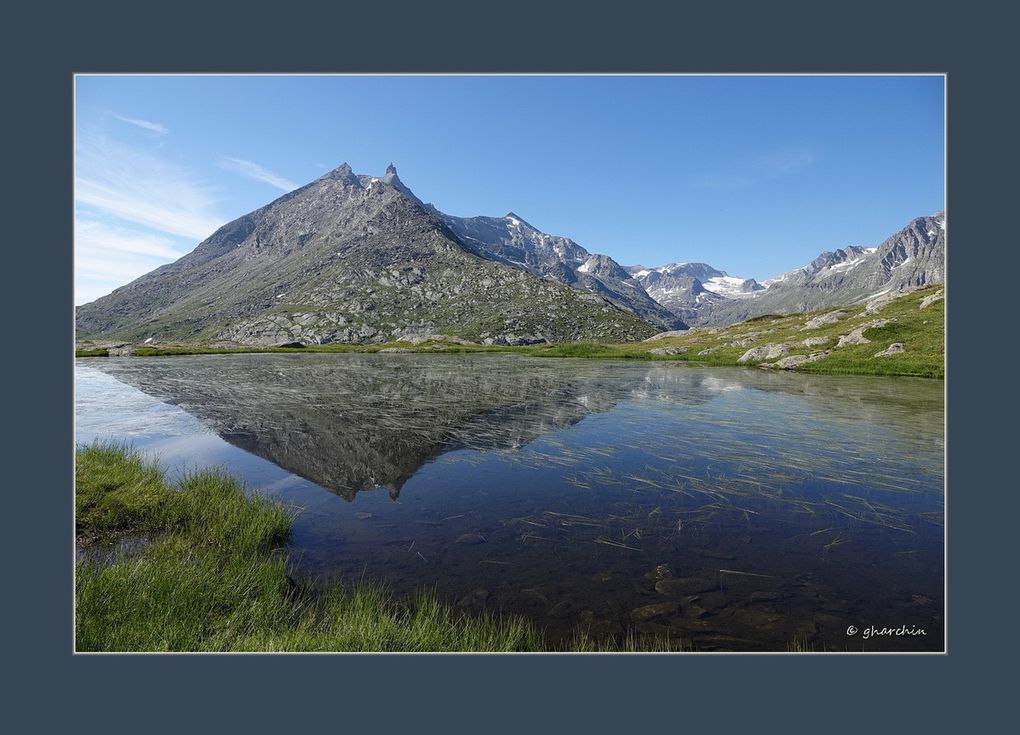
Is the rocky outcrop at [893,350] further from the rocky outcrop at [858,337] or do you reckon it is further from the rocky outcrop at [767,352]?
the rocky outcrop at [767,352]

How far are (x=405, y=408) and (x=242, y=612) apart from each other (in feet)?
83.9

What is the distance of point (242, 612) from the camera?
8.12 meters

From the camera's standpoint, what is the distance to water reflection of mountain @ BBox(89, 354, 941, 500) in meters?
19.9

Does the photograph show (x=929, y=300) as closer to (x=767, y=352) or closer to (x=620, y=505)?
(x=767, y=352)

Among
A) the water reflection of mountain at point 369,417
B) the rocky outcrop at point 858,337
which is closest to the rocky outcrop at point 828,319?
the rocky outcrop at point 858,337

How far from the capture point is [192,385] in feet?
154

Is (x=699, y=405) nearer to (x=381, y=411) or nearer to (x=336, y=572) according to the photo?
(x=381, y=411)

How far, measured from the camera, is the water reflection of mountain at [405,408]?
19859 mm

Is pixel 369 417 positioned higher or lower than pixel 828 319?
lower

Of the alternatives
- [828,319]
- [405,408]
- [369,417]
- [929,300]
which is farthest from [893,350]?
[369,417]

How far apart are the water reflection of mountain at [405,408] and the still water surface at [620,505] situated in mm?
236
